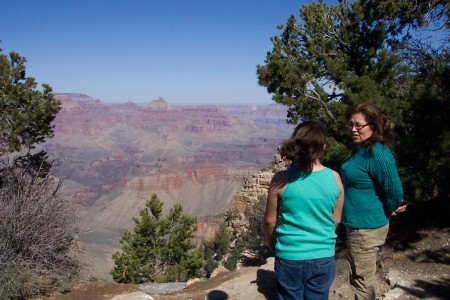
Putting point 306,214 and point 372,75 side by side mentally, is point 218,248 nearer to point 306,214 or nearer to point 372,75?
point 372,75

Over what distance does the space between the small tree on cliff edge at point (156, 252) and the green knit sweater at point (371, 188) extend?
1068 cm

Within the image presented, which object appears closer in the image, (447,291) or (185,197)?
(447,291)

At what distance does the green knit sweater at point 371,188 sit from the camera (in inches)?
112

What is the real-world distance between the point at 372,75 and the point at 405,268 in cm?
419

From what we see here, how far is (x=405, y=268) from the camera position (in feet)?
18.4

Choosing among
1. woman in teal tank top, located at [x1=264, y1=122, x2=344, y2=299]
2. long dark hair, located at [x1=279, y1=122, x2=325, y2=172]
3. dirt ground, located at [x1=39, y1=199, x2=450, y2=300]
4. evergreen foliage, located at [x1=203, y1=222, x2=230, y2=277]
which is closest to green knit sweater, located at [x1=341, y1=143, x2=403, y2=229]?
woman in teal tank top, located at [x1=264, y1=122, x2=344, y2=299]

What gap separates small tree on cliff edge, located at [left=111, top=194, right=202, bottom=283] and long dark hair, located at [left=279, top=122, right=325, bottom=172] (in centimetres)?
1134

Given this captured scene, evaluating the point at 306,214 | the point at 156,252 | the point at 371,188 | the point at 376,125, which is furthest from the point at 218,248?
the point at 306,214

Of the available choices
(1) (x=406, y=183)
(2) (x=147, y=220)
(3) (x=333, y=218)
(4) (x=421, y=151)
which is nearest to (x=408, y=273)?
(1) (x=406, y=183)

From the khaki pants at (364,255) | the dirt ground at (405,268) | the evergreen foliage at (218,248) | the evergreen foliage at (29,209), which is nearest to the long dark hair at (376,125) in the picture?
the khaki pants at (364,255)

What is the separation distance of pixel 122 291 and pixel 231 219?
16.6 meters

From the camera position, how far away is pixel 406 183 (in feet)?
19.2

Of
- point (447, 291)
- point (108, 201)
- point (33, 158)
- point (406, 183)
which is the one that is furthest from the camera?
point (108, 201)

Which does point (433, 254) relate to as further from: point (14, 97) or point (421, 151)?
point (14, 97)
